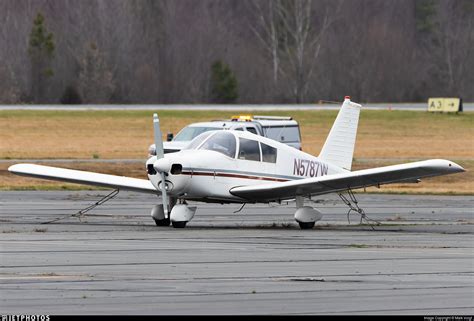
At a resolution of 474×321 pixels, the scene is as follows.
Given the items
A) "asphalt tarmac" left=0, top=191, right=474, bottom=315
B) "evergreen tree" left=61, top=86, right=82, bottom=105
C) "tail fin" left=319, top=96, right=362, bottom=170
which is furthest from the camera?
"evergreen tree" left=61, top=86, right=82, bottom=105

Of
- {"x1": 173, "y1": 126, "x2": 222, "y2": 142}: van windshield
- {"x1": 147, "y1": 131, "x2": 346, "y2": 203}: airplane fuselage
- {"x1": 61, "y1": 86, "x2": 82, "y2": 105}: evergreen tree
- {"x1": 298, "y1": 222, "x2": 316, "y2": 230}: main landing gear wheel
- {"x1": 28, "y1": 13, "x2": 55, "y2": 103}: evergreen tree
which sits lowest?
{"x1": 61, "y1": 86, "x2": 82, "y2": 105}: evergreen tree

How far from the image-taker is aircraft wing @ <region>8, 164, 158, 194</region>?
20141 mm

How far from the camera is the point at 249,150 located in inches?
779

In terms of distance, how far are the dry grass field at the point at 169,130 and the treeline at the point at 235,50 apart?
21135mm

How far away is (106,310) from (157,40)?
3513 inches

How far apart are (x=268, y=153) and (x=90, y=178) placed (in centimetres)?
344

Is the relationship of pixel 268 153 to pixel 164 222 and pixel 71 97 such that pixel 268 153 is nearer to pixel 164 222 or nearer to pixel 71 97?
pixel 164 222

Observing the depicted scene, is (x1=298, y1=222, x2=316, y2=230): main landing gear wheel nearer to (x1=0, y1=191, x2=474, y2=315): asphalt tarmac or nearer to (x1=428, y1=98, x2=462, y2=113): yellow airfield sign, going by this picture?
(x1=0, y1=191, x2=474, y2=315): asphalt tarmac

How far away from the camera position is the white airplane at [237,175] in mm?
18641

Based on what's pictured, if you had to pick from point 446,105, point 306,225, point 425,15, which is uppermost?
point 306,225

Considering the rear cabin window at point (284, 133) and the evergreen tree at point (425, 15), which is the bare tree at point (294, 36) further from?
the rear cabin window at point (284, 133)

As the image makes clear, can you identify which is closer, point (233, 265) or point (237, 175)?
point (233, 265)

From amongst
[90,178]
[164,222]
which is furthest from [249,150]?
[90,178]

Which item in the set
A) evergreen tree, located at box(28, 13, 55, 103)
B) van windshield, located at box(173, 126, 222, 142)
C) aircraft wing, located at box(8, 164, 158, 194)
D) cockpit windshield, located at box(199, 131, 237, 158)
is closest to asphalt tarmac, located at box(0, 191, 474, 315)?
aircraft wing, located at box(8, 164, 158, 194)
